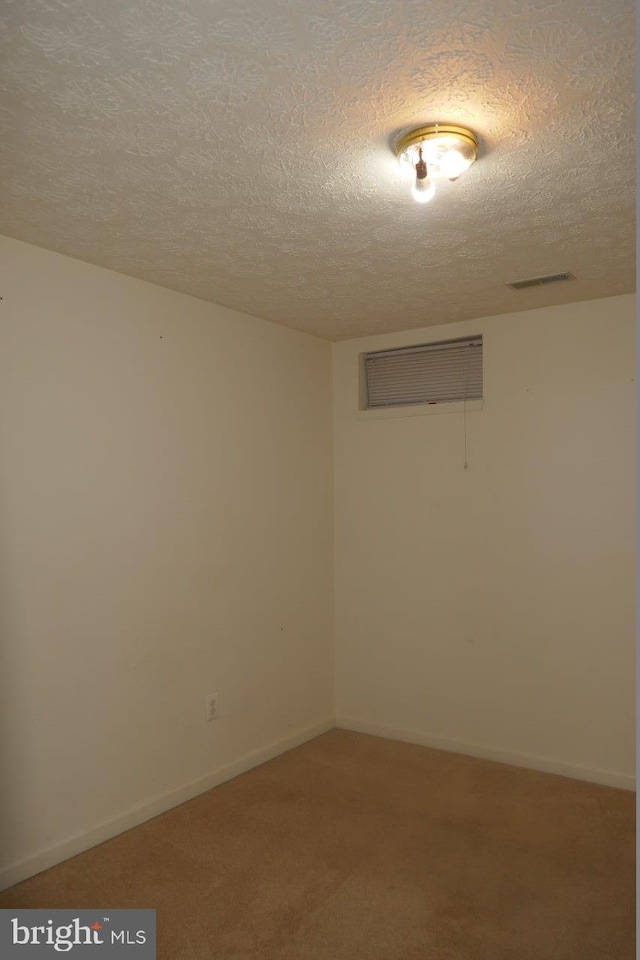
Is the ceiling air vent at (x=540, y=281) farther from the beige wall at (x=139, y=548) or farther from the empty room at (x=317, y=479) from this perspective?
the beige wall at (x=139, y=548)

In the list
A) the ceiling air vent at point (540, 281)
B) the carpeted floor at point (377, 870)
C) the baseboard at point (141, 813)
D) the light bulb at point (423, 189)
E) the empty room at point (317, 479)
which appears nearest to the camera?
the empty room at point (317, 479)

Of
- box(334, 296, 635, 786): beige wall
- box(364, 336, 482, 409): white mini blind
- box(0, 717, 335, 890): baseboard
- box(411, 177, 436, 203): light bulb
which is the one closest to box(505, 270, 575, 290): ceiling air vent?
box(334, 296, 635, 786): beige wall

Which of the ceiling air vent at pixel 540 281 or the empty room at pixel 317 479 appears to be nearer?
the empty room at pixel 317 479

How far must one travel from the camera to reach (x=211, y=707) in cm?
363

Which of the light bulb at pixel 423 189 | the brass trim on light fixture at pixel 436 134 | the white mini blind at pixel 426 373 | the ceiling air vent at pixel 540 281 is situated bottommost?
the white mini blind at pixel 426 373

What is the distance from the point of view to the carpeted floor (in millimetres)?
2363

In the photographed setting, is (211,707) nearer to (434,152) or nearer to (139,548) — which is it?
(139,548)

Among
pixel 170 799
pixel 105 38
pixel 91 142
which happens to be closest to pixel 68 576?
pixel 170 799

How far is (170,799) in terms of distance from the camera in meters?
3.36

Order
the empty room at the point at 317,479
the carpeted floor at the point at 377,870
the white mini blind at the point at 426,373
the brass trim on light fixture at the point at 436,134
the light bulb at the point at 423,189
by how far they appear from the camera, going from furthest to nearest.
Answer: the white mini blind at the point at 426,373 < the carpeted floor at the point at 377,870 < the light bulb at the point at 423,189 < the brass trim on light fixture at the point at 436,134 < the empty room at the point at 317,479

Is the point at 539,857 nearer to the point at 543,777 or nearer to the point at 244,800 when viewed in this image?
the point at 543,777

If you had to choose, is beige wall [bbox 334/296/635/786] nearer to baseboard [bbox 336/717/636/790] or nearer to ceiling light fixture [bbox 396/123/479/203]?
baseboard [bbox 336/717/636/790]

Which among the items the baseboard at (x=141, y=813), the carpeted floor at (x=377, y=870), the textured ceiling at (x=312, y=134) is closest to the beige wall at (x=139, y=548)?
the baseboard at (x=141, y=813)

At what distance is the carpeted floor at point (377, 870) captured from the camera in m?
2.36
